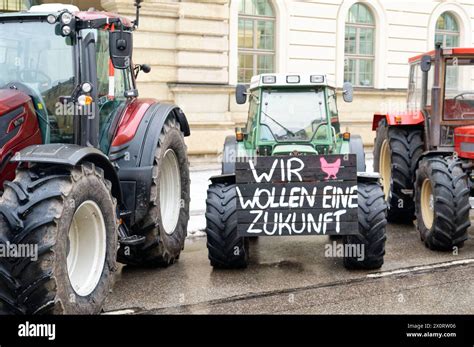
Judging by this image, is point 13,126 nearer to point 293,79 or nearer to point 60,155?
point 60,155

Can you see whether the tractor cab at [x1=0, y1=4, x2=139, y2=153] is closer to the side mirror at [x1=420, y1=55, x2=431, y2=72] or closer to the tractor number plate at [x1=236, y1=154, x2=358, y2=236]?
the tractor number plate at [x1=236, y1=154, x2=358, y2=236]

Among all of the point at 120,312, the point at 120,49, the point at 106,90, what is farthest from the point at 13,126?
the point at 120,312

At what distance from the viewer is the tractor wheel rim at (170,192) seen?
7863 mm

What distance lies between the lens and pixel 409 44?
66.8 feet

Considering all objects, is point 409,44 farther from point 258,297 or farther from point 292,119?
point 258,297

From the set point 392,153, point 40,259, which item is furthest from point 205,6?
point 40,259

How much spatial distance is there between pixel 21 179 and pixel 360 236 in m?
3.50

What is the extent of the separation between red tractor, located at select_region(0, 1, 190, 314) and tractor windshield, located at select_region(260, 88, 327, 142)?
110cm

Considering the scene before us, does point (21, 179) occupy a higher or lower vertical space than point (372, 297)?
higher

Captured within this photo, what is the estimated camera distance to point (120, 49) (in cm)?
591

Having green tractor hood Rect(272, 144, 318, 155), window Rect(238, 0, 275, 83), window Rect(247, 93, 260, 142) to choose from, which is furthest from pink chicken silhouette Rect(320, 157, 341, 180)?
window Rect(238, 0, 275, 83)

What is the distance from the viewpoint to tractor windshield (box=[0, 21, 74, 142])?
19.7ft

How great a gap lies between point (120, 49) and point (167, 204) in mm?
2493

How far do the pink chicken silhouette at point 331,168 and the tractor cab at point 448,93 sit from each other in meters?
2.39
